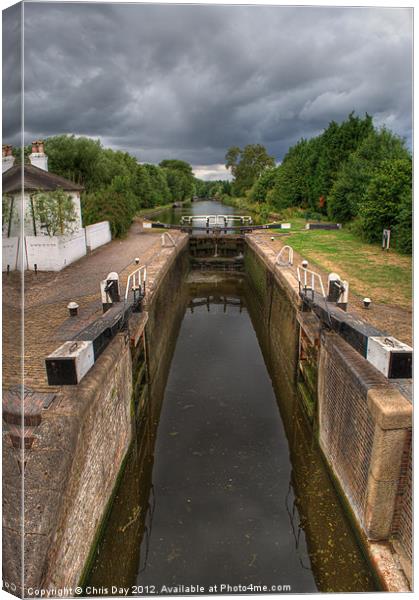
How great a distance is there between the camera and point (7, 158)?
2.40 meters

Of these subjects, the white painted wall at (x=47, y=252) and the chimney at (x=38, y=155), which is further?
the chimney at (x=38, y=155)

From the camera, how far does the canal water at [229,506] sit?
4.21m

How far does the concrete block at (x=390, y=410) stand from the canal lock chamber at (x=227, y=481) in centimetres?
160

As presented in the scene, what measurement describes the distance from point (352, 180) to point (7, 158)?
79.1ft

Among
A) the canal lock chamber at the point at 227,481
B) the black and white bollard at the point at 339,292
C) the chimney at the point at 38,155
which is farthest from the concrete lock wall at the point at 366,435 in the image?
the chimney at the point at 38,155

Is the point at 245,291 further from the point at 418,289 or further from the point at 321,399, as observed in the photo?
the point at 418,289

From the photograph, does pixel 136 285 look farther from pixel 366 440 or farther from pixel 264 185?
pixel 264 185

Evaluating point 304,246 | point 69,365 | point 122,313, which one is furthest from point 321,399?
point 304,246

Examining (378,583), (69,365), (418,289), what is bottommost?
(378,583)

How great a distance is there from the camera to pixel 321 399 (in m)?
6.18

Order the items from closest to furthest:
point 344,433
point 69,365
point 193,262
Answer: point 69,365 → point 344,433 → point 193,262

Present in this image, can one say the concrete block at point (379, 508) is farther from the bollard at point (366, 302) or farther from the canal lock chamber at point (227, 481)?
the bollard at point (366, 302)

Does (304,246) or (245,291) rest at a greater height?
(304,246)

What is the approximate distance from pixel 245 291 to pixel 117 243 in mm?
6621
